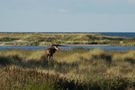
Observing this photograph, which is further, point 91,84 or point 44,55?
point 44,55

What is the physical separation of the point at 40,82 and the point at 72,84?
1.94 m

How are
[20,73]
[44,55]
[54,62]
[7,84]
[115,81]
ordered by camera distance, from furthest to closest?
[44,55]
[54,62]
[115,81]
[20,73]
[7,84]

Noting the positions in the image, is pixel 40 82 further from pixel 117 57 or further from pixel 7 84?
pixel 117 57

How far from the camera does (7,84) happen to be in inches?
454

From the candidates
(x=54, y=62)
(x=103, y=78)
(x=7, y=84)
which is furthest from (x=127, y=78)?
(x=54, y=62)

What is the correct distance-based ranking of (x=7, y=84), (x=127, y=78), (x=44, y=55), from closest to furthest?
(x=7, y=84) → (x=127, y=78) → (x=44, y=55)

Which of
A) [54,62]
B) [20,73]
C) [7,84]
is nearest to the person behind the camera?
[7,84]

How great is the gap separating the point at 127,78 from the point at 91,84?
176cm

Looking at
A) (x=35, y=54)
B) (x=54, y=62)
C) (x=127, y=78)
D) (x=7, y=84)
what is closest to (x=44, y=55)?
(x=35, y=54)

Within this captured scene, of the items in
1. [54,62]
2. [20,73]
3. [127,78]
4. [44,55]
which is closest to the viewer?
[20,73]

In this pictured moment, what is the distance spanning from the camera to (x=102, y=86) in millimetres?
14086

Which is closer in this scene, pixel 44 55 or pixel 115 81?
pixel 115 81

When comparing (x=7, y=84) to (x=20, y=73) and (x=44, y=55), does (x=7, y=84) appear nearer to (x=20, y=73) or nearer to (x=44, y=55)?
(x=20, y=73)

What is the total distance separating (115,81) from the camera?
1440 cm
